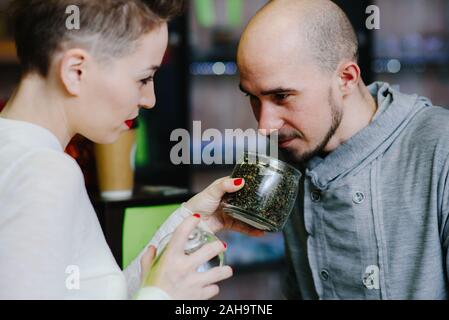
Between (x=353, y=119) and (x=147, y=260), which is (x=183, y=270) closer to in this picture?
(x=147, y=260)

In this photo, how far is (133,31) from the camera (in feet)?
3.26

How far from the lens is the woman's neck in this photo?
3.22 ft

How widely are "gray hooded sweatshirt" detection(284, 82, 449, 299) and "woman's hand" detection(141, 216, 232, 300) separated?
1.64 ft

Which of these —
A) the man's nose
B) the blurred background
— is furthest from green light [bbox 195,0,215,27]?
the man's nose

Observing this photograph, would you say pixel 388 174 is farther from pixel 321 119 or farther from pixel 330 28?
pixel 330 28

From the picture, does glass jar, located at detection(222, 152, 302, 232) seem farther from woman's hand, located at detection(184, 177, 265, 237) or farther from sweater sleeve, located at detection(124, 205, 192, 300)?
sweater sleeve, located at detection(124, 205, 192, 300)

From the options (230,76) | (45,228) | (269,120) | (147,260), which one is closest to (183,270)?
(147,260)

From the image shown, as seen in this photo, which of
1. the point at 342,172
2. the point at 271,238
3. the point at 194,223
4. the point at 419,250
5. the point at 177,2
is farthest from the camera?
the point at 271,238

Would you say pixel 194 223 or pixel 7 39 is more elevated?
pixel 7 39

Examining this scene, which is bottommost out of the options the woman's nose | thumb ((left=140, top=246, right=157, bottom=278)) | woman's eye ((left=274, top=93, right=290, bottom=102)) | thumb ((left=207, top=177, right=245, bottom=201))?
thumb ((left=140, top=246, right=157, bottom=278))

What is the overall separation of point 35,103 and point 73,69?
0.30 feet

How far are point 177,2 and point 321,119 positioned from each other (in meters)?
0.52

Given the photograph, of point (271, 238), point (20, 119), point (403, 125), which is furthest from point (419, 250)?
point (271, 238)

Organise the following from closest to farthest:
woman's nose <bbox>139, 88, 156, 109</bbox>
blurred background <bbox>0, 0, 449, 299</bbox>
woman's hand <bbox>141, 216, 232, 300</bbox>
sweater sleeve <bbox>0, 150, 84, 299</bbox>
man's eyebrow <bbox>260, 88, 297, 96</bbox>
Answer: sweater sleeve <bbox>0, 150, 84, 299</bbox>, woman's hand <bbox>141, 216, 232, 300</bbox>, woman's nose <bbox>139, 88, 156, 109</bbox>, man's eyebrow <bbox>260, 88, 297, 96</bbox>, blurred background <bbox>0, 0, 449, 299</bbox>
